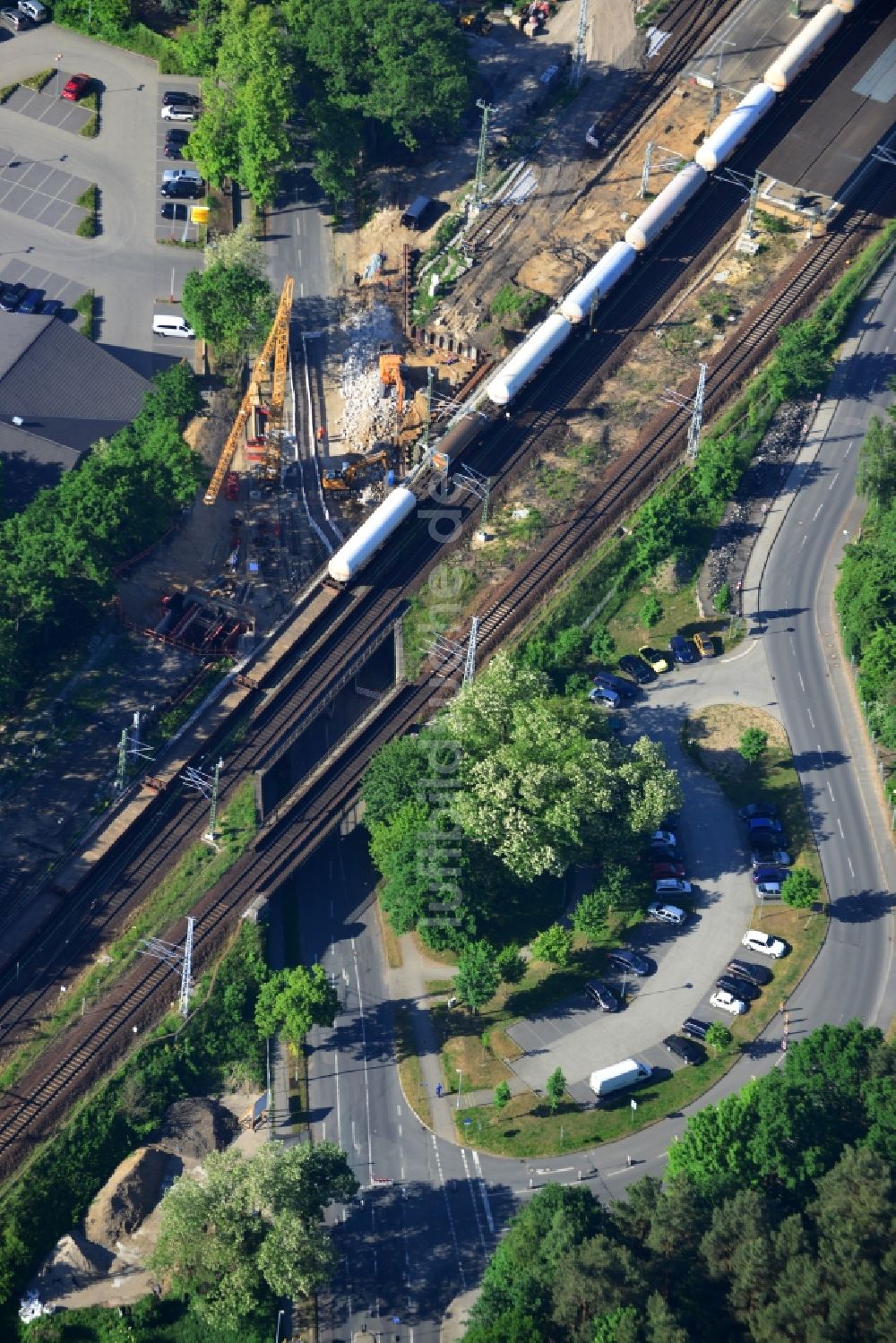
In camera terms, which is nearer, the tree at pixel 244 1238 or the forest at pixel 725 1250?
the forest at pixel 725 1250

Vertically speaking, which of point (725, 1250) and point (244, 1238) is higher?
point (725, 1250)

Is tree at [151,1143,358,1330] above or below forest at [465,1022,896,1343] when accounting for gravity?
below

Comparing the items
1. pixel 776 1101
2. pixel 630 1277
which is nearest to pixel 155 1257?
pixel 630 1277

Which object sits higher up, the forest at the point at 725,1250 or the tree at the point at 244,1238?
the forest at the point at 725,1250

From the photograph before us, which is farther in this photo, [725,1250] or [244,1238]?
[244,1238]

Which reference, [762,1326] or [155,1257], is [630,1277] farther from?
[155,1257]
